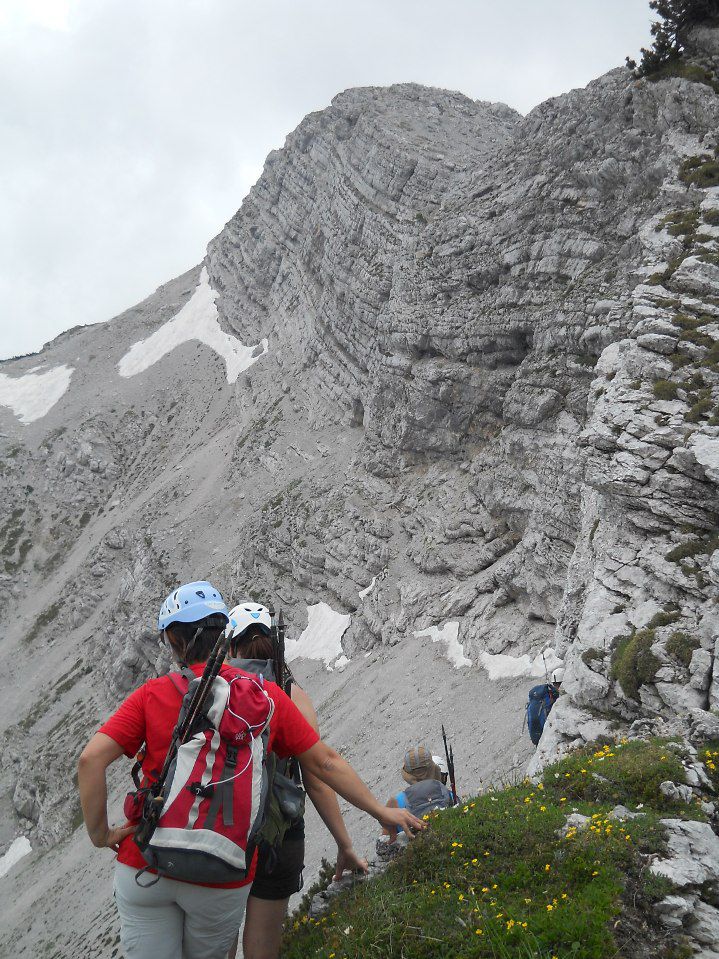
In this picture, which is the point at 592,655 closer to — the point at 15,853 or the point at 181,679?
the point at 181,679

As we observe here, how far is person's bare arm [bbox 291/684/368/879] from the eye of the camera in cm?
499

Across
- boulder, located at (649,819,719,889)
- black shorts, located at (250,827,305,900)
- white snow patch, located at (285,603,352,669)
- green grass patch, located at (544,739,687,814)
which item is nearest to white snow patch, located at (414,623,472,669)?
white snow patch, located at (285,603,352,669)

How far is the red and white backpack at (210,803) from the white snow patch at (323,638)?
30.5m

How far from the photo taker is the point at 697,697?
949 centimetres

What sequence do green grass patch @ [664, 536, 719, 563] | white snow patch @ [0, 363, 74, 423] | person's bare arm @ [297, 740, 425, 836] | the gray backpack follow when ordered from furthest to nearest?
white snow patch @ [0, 363, 74, 423], green grass patch @ [664, 536, 719, 563], the gray backpack, person's bare arm @ [297, 740, 425, 836]

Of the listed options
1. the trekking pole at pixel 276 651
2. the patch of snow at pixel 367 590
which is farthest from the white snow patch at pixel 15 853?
the trekking pole at pixel 276 651

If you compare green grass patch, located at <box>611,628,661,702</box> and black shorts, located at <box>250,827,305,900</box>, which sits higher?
black shorts, located at <box>250,827,305,900</box>

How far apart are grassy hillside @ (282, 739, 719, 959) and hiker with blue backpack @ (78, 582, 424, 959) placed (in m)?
1.44

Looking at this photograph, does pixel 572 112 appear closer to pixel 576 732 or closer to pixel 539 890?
pixel 576 732

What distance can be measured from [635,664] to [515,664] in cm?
1277

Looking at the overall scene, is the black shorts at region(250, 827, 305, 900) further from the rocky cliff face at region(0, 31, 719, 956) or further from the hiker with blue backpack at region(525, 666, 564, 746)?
the hiker with blue backpack at region(525, 666, 564, 746)

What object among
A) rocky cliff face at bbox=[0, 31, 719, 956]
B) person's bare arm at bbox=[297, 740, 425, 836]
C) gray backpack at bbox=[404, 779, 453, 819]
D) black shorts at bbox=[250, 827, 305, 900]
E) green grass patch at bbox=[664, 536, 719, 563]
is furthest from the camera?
rocky cliff face at bbox=[0, 31, 719, 956]

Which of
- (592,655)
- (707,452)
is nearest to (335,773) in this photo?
(592,655)

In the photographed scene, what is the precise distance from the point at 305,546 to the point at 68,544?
40.5 metres
